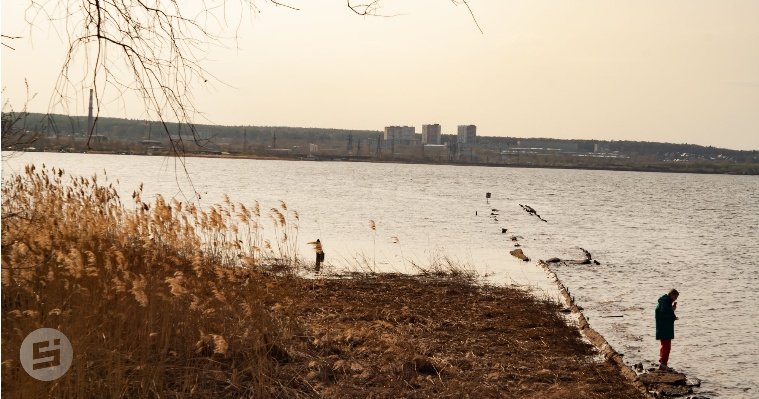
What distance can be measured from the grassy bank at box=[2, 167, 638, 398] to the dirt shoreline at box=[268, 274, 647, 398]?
0.03 m

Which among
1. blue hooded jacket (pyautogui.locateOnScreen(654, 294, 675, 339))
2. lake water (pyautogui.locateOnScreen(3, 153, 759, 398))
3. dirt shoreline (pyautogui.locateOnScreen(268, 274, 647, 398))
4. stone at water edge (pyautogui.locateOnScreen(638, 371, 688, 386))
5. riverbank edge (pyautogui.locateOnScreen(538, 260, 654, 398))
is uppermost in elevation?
blue hooded jacket (pyautogui.locateOnScreen(654, 294, 675, 339))

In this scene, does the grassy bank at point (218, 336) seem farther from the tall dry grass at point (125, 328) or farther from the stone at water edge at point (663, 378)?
the stone at water edge at point (663, 378)

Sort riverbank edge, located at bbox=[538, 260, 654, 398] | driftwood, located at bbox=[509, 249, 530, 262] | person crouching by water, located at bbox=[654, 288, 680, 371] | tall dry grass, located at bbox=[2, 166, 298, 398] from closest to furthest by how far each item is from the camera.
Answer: tall dry grass, located at bbox=[2, 166, 298, 398], riverbank edge, located at bbox=[538, 260, 654, 398], person crouching by water, located at bbox=[654, 288, 680, 371], driftwood, located at bbox=[509, 249, 530, 262]

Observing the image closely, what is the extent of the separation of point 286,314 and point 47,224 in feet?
11.8

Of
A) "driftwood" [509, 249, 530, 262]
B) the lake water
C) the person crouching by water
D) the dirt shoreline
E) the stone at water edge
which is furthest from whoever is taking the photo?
"driftwood" [509, 249, 530, 262]

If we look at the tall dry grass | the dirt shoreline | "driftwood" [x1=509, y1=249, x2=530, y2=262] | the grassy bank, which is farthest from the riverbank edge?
"driftwood" [x1=509, y1=249, x2=530, y2=262]

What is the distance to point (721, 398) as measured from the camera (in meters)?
12.3

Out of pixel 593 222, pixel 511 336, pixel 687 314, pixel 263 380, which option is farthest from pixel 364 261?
pixel 593 222

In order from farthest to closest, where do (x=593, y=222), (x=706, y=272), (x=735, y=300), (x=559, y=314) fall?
(x=593, y=222) < (x=706, y=272) < (x=735, y=300) < (x=559, y=314)

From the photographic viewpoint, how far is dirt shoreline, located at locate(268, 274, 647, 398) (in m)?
9.72

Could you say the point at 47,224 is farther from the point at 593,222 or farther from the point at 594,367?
the point at 593,222

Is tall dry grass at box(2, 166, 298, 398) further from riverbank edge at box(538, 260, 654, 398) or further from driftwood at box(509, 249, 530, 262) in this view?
driftwood at box(509, 249, 530, 262)

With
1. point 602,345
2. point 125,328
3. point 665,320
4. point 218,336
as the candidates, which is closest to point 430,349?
point 602,345

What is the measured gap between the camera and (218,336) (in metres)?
8.51
